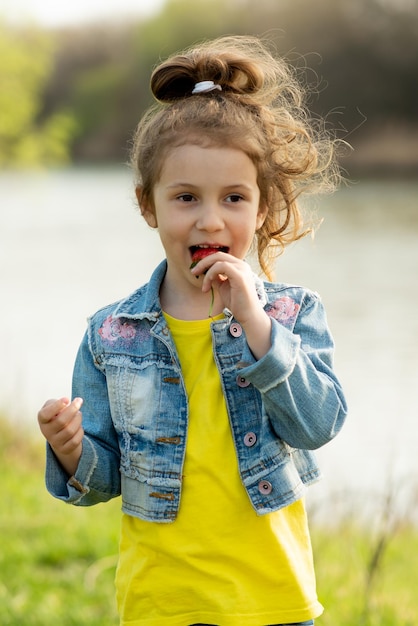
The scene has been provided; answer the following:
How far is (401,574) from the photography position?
13.8ft

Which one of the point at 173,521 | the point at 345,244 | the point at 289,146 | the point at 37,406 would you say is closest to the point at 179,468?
the point at 173,521

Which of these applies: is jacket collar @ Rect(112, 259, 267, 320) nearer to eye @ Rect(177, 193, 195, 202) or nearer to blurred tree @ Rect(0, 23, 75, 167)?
eye @ Rect(177, 193, 195, 202)

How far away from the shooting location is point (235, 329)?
2045mm

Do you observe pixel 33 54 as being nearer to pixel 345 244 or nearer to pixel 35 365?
pixel 35 365

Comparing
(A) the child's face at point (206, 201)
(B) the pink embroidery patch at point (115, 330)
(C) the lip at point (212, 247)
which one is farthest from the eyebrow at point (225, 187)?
(B) the pink embroidery patch at point (115, 330)

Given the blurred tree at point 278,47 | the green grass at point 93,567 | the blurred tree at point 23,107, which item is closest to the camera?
the green grass at point 93,567

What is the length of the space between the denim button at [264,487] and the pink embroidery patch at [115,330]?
44cm

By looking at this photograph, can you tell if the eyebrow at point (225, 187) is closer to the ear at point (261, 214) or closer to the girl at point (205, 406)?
the girl at point (205, 406)

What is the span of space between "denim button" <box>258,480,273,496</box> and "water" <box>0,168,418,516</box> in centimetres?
90

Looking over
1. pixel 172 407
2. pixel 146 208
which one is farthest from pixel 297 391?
pixel 146 208

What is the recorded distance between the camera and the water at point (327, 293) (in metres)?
6.20

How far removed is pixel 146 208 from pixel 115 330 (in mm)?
301

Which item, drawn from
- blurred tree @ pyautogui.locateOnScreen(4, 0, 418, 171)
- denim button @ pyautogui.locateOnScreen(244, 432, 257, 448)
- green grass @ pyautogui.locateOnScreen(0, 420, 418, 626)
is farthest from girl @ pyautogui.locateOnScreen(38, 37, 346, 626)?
blurred tree @ pyautogui.locateOnScreen(4, 0, 418, 171)

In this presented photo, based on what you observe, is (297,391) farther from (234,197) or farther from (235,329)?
(234,197)
